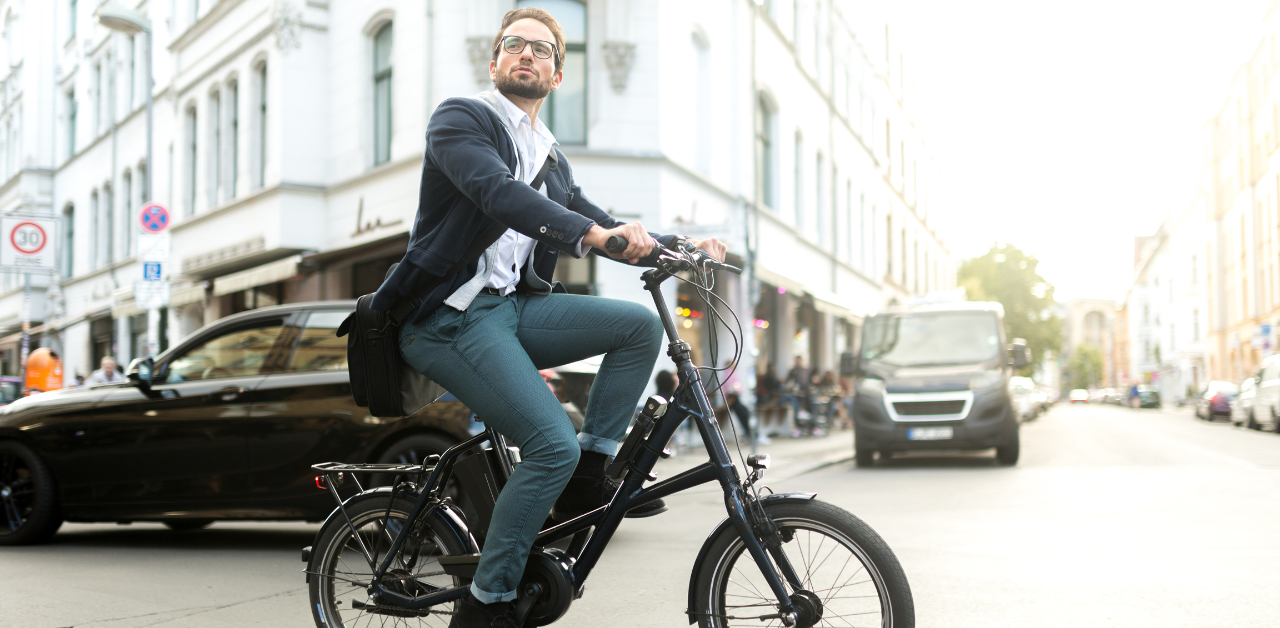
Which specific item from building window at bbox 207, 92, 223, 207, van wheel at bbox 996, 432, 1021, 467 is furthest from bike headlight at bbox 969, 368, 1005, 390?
building window at bbox 207, 92, 223, 207

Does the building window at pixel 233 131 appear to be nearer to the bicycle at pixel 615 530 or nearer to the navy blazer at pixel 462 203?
the bicycle at pixel 615 530

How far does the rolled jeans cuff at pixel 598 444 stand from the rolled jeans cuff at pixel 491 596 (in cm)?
47

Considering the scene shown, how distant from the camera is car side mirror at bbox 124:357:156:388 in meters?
6.19

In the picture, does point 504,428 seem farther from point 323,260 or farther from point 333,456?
point 323,260

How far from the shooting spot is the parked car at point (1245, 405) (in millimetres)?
25266

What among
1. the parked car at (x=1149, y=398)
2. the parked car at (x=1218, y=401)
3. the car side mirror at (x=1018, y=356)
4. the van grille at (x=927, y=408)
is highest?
the car side mirror at (x=1018, y=356)

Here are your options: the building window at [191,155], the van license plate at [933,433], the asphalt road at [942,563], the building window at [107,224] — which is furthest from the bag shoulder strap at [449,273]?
the building window at [107,224]

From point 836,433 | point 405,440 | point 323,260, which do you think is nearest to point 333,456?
point 405,440

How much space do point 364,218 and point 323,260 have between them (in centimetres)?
160

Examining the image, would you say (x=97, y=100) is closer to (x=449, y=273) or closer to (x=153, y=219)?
(x=153, y=219)

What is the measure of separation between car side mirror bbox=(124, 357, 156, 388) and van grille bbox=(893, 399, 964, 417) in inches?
338

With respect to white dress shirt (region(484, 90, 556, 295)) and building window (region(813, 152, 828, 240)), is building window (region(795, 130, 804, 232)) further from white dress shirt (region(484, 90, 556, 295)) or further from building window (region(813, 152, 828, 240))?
white dress shirt (region(484, 90, 556, 295))

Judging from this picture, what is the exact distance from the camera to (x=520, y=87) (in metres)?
3.20

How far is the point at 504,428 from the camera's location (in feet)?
10.1
